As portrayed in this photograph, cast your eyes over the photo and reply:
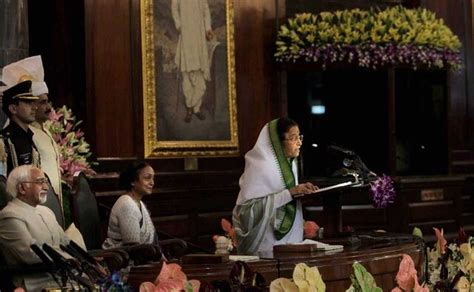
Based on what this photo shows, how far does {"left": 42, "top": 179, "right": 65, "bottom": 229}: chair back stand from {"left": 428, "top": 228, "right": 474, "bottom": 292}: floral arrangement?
77.1 inches

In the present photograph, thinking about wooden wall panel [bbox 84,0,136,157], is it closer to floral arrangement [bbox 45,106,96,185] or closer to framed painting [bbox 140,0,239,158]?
framed painting [bbox 140,0,239,158]

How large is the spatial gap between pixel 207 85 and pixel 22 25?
2.57 m

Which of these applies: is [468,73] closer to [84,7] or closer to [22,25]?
[84,7]

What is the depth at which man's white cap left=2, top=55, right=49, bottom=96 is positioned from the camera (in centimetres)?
522

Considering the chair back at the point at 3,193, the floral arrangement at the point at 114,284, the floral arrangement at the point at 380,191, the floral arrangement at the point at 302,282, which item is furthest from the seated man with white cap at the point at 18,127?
the floral arrangement at the point at 302,282

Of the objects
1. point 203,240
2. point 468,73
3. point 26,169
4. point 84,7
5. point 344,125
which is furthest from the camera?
point 468,73

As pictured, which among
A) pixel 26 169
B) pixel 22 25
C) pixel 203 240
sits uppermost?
pixel 22 25

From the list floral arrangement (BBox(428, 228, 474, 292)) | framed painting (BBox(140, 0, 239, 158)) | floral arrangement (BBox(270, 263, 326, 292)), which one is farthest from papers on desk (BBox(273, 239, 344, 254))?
framed painting (BBox(140, 0, 239, 158))

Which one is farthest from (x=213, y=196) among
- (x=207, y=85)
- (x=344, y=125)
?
(x=344, y=125)

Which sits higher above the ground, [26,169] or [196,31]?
[196,31]

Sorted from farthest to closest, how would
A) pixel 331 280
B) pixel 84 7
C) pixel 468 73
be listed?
1. pixel 468 73
2. pixel 84 7
3. pixel 331 280

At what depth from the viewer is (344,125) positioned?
9.67m

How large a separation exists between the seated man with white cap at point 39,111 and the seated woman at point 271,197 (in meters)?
1.03

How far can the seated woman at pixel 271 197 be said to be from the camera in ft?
17.1
